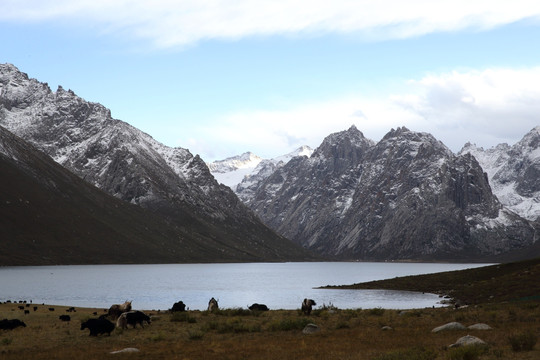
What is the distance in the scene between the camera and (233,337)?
129ft

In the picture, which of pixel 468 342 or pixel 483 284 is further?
pixel 483 284

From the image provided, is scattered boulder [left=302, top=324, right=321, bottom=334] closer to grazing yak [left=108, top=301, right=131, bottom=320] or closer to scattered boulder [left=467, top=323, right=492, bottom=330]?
scattered boulder [left=467, top=323, right=492, bottom=330]

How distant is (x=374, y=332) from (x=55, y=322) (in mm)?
24126

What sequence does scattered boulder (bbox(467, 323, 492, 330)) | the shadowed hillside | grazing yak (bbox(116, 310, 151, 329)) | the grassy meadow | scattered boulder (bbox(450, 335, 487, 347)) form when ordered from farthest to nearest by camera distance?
1. the shadowed hillside
2. grazing yak (bbox(116, 310, 151, 329))
3. scattered boulder (bbox(467, 323, 492, 330))
4. scattered boulder (bbox(450, 335, 487, 347))
5. the grassy meadow

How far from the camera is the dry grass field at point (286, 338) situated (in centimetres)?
3089

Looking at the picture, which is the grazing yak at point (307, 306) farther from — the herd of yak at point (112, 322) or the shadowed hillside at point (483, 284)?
the shadowed hillside at point (483, 284)

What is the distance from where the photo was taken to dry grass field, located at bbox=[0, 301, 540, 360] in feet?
101

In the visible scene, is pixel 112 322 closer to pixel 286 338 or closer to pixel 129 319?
pixel 129 319

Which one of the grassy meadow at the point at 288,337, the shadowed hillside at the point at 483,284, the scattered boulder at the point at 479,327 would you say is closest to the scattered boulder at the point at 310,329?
the grassy meadow at the point at 288,337

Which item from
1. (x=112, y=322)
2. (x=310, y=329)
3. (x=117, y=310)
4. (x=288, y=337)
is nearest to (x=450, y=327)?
(x=310, y=329)

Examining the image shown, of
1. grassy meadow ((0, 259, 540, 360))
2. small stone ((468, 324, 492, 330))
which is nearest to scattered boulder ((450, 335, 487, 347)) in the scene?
grassy meadow ((0, 259, 540, 360))

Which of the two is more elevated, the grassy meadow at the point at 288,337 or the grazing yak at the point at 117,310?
the grazing yak at the point at 117,310

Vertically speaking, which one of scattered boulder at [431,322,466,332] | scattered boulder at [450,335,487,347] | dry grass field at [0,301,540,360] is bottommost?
dry grass field at [0,301,540,360]

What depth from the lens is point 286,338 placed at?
38250 millimetres
